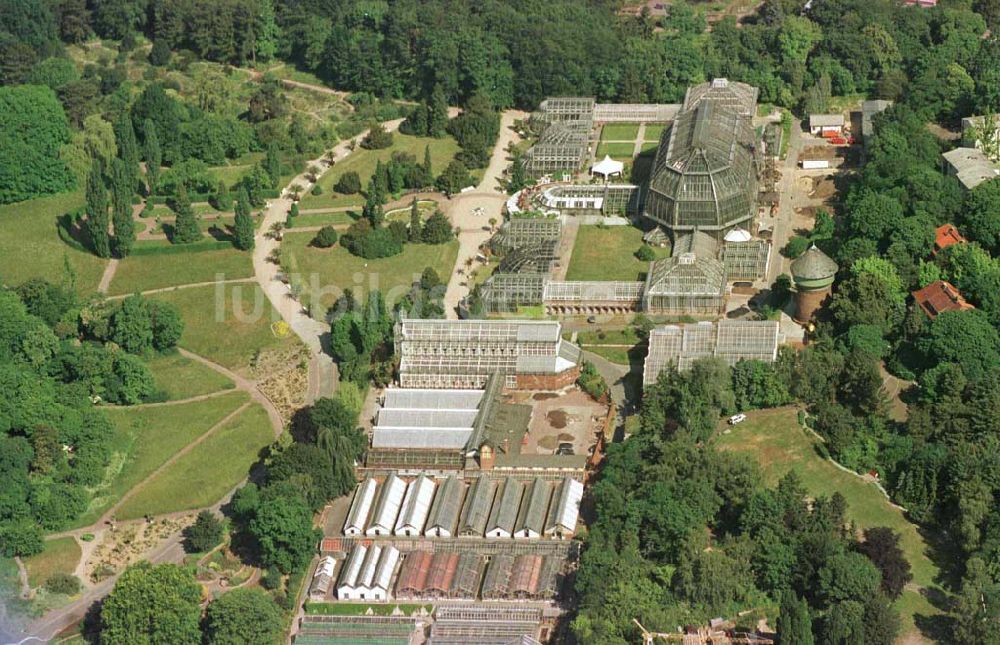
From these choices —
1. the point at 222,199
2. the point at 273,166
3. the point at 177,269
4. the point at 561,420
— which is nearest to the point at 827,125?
the point at 273,166

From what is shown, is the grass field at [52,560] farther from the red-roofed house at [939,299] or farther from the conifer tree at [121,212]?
the red-roofed house at [939,299]

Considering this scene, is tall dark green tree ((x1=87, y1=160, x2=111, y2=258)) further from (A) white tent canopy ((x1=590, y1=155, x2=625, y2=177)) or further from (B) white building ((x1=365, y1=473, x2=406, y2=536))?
(A) white tent canopy ((x1=590, y1=155, x2=625, y2=177))

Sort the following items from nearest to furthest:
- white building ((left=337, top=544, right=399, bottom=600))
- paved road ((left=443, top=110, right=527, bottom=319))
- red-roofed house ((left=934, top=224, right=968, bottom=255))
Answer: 1. white building ((left=337, top=544, right=399, bottom=600))
2. red-roofed house ((left=934, top=224, right=968, bottom=255))
3. paved road ((left=443, top=110, right=527, bottom=319))

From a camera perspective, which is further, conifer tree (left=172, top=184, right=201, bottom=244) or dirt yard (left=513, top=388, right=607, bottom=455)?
conifer tree (left=172, top=184, right=201, bottom=244)

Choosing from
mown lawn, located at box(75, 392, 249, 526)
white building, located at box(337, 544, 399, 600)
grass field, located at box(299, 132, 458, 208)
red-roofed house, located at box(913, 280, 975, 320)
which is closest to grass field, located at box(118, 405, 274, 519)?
mown lawn, located at box(75, 392, 249, 526)

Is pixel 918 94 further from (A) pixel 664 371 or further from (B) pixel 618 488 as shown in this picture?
(B) pixel 618 488

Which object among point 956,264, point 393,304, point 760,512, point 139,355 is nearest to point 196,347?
point 139,355
